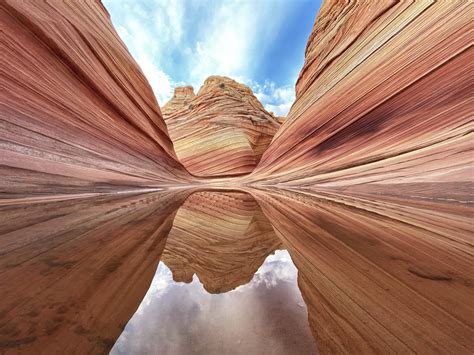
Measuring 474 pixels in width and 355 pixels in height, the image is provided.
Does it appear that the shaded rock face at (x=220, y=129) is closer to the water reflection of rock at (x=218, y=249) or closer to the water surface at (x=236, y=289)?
the water reflection of rock at (x=218, y=249)

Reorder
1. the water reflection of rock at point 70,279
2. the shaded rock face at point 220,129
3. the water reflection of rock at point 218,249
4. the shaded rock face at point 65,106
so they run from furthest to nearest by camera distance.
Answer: the shaded rock face at point 220,129 < the shaded rock face at point 65,106 < the water reflection of rock at point 218,249 < the water reflection of rock at point 70,279

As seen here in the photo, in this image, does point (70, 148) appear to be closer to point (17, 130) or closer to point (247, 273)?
point (17, 130)

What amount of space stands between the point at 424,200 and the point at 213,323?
7.95 ft

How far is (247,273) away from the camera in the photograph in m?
0.99

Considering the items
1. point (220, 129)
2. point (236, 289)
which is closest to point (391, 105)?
point (236, 289)

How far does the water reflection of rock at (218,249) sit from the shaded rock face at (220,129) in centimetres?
932

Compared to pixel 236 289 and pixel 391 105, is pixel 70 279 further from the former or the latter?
pixel 391 105

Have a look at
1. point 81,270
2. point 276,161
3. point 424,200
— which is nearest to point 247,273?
point 81,270

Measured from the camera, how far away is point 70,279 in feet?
2.64

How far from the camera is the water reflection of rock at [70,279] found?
0.53m

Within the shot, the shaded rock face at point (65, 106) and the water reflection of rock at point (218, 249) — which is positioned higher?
the shaded rock face at point (65, 106)

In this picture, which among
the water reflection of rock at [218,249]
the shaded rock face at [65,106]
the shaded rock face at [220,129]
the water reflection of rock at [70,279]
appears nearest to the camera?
the water reflection of rock at [70,279]

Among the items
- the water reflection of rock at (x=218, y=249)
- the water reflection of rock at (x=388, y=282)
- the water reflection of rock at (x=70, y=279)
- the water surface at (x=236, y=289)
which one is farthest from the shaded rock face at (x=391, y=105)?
the water reflection of rock at (x=70, y=279)

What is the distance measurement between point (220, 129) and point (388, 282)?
12033 mm
